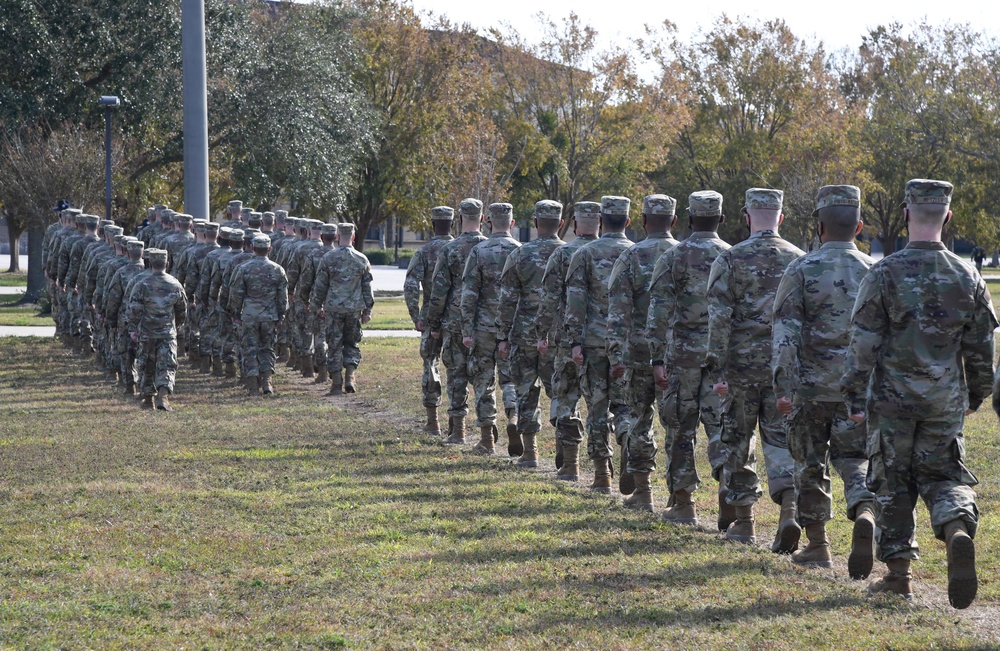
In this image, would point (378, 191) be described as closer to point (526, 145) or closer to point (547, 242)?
point (526, 145)

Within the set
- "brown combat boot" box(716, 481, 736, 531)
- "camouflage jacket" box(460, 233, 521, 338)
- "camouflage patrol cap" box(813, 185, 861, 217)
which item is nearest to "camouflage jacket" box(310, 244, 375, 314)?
"camouflage jacket" box(460, 233, 521, 338)

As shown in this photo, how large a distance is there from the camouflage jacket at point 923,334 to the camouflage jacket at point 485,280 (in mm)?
6274

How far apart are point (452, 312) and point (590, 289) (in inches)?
119

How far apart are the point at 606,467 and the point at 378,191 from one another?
3613 centimetres

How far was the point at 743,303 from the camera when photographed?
29.8ft

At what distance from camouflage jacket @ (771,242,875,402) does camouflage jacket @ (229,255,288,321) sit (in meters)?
10.7

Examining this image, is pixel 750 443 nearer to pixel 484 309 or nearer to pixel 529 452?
pixel 529 452

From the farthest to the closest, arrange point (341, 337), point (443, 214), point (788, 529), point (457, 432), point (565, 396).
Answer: point (341, 337) → point (443, 214) → point (457, 432) → point (565, 396) → point (788, 529)

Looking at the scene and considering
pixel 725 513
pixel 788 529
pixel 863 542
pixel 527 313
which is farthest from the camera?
pixel 527 313

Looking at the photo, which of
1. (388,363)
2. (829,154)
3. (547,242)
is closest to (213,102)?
(388,363)

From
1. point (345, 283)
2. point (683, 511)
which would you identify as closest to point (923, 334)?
point (683, 511)

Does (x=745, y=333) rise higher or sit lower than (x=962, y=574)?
higher

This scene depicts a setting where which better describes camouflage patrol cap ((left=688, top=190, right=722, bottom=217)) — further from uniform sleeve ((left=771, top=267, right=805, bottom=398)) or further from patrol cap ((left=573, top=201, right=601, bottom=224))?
patrol cap ((left=573, top=201, right=601, bottom=224))

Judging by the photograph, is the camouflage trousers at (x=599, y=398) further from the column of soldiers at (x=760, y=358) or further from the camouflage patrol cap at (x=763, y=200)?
the camouflage patrol cap at (x=763, y=200)
